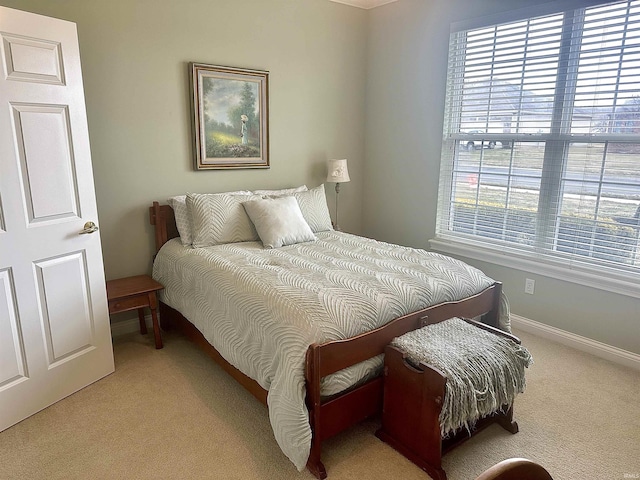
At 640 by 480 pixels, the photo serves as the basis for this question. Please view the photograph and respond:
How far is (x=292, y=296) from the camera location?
6.68ft

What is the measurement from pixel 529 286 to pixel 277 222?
198 cm

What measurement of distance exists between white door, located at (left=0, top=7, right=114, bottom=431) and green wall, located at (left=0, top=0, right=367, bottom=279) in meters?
0.62

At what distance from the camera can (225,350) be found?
2.28 meters

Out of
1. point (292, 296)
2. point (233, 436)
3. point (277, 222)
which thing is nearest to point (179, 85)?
point (277, 222)

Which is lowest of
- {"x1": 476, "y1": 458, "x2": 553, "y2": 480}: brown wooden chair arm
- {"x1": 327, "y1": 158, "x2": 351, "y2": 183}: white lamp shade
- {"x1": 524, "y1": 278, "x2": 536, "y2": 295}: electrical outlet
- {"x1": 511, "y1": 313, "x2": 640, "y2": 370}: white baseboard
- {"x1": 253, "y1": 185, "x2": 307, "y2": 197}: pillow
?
{"x1": 511, "y1": 313, "x2": 640, "y2": 370}: white baseboard

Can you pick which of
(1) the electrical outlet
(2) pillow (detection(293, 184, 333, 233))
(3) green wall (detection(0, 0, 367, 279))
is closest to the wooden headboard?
(3) green wall (detection(0, 0, 367, 279))

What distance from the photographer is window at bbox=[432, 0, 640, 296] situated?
8.82 ft

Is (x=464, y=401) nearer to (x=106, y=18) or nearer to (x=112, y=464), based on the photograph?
(x=112, y=464)

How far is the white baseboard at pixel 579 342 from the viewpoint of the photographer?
2.78 metres

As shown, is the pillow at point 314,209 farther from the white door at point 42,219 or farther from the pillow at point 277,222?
the white door at point 42,219

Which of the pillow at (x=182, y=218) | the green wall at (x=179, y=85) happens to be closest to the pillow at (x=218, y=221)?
the pillow at (x=182, y=218)

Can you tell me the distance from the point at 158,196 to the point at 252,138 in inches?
36.8

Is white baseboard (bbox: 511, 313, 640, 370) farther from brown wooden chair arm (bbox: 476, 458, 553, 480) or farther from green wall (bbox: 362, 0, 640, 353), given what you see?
brown wooden chair arm (bbox: 476, 458, 553, 480)

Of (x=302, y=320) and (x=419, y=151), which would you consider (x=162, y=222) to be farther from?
(x=419, y=151)
